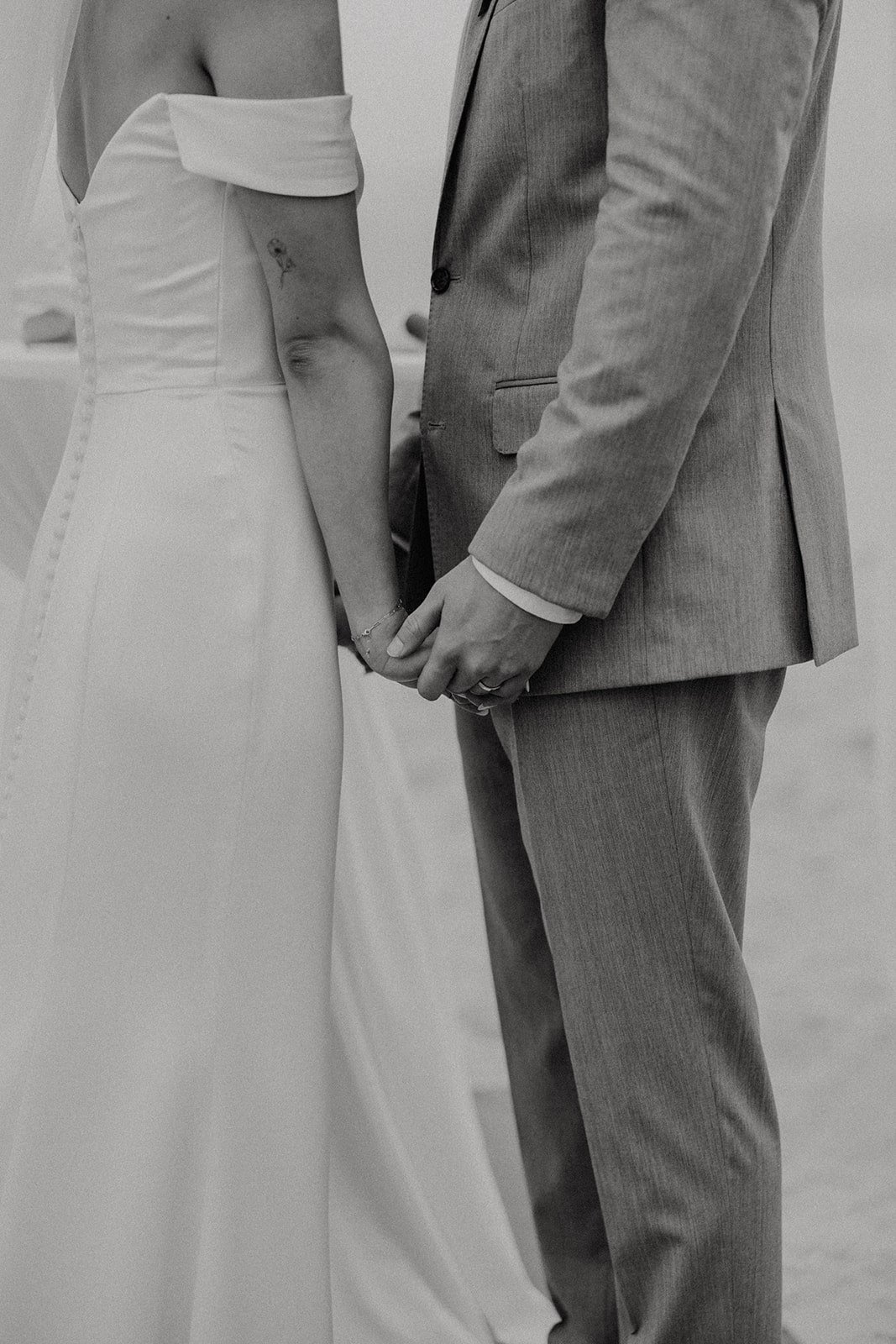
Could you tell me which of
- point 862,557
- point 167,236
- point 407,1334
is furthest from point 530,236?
point 862,557

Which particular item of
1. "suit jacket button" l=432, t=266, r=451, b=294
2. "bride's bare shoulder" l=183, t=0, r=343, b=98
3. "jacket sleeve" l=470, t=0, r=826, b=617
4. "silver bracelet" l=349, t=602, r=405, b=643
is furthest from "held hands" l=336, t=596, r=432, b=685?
"bride's bare shoulder" l=183, t=0, r=343, b=98

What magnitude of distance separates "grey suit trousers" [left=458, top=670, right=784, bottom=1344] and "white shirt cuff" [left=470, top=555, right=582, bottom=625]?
0.08 m

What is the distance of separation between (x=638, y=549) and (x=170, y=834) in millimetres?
435

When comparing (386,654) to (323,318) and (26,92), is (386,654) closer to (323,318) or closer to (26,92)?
(323,318)

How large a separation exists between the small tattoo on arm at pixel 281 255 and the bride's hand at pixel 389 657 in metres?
0.27

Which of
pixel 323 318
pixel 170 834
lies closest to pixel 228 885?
pixel 170 834

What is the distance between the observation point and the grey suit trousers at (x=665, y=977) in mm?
1038

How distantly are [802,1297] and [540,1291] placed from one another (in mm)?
285

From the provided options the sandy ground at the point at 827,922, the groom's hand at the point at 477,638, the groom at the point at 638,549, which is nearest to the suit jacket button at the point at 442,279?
the groom at the point at 638,549

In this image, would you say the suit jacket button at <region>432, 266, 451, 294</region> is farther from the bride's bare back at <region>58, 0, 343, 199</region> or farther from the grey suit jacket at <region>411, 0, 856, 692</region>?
the bride's bare back at <region>58, 0, 343, 199</region>

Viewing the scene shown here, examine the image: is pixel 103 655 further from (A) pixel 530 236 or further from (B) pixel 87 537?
(A) pixel 530 236

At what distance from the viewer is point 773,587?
1.04m

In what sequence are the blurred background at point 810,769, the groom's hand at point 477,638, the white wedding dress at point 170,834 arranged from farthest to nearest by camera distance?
the blurred background at point 810,769, the white wedding dress at point 170,834, the groom's hand at point 477,638

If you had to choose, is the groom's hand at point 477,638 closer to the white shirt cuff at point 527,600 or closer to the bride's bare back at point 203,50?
the white shirt cuff at point 527,600
